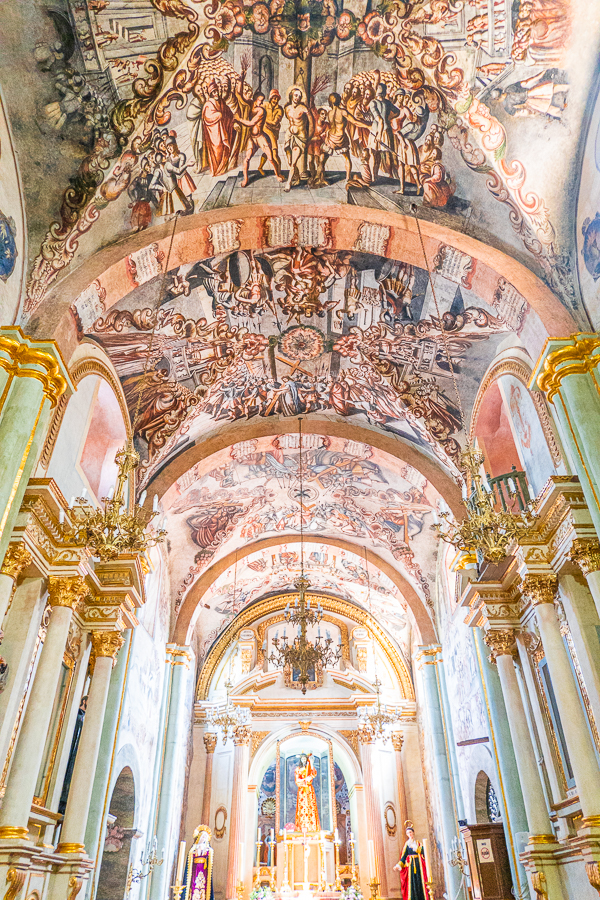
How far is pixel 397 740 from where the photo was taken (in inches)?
714

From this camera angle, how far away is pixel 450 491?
1275 centimetres

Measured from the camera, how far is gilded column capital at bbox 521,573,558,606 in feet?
27.2

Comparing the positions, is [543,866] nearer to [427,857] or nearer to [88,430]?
[88,430]

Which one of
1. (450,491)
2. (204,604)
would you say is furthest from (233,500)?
(450,491)

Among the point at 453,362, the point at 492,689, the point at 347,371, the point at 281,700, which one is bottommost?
the point at 492,689

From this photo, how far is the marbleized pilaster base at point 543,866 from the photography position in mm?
7980

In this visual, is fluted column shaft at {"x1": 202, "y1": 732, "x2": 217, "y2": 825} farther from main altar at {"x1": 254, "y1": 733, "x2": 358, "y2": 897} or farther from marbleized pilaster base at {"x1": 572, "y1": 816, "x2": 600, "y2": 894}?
marbleized pilaster base at {"x1": 572, "y1": 816, "x2": 600, "y2": 894}

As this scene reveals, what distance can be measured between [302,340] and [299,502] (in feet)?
19.0

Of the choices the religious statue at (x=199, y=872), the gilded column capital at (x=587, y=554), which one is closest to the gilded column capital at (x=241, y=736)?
the religious statue at (x=199, y=872)

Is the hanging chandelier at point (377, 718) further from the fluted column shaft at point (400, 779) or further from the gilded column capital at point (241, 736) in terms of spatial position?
the gilded column capital at point (241, 736)

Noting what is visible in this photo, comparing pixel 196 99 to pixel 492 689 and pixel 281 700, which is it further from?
pixel 281 700

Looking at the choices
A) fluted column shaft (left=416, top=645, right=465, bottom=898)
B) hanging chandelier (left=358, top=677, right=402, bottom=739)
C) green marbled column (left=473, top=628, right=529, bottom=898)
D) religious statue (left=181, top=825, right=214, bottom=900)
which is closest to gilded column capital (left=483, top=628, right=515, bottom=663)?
green marbled column (left=473, top=628, right=529, bottom=898)

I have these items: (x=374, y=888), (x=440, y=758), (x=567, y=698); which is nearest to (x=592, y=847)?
(x=567, y=698)

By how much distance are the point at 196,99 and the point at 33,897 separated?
31.0ft
